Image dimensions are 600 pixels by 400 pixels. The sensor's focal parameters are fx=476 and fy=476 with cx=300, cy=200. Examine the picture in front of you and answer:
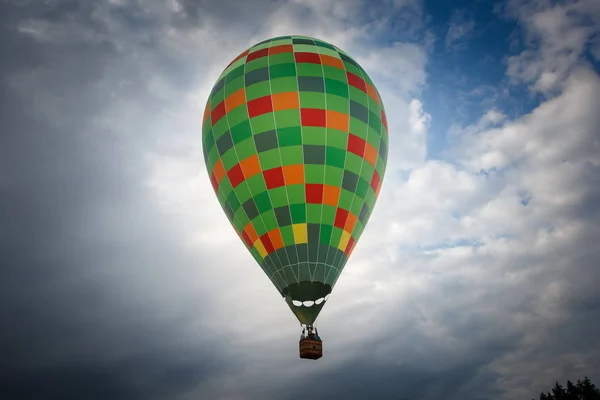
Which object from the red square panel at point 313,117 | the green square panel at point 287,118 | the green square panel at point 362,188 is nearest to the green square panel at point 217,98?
the green square panel at point 287,118

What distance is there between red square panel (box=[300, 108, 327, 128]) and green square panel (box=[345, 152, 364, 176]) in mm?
1442

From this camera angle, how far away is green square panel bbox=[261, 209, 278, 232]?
1633 centimetres

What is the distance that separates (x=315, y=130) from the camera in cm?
1675

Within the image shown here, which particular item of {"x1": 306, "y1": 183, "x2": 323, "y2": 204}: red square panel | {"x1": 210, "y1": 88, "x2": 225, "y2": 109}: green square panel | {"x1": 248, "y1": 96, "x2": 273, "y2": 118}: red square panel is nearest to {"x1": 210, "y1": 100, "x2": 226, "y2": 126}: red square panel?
{"x1": 210, "y1": 88, "x2": 225, "y2": 109}: green square panel

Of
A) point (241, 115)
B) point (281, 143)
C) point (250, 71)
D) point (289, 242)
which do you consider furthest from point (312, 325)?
point (250, 71)

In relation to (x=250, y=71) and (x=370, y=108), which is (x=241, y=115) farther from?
(x=370, y=108)

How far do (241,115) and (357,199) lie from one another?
521cm

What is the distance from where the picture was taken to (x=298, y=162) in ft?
54.1

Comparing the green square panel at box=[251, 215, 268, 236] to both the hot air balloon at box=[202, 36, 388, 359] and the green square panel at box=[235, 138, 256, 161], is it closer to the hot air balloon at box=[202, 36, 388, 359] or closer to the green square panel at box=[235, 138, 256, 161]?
the hot air balloon at box=[202, 36, 388, 359]

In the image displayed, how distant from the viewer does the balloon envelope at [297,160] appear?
15977 millimetres

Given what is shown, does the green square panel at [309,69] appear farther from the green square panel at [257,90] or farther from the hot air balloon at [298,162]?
the green square panel at [257,90]

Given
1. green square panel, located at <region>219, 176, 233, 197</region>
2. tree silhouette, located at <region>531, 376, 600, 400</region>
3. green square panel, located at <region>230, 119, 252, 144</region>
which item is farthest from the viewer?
tree silhouette, located at <region>531, 376, 600, 400</region>

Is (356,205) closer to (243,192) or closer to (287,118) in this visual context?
(287,118)

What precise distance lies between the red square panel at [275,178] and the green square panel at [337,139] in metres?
2.02
